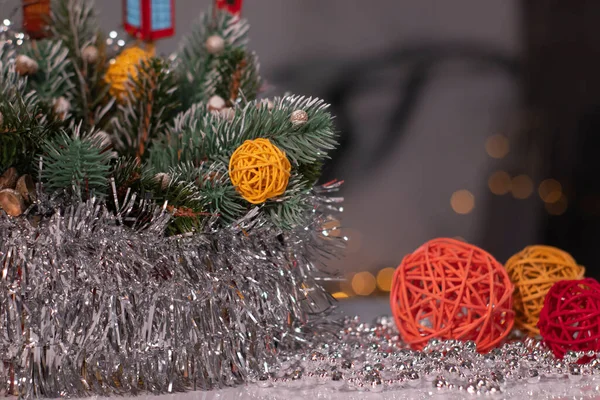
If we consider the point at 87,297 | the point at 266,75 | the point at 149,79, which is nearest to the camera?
the point at 87,297

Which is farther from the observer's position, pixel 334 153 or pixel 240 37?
pixel 334 153

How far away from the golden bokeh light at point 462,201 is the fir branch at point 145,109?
2.75 ft

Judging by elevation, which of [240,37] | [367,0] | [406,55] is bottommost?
[240,37]

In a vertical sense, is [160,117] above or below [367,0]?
below

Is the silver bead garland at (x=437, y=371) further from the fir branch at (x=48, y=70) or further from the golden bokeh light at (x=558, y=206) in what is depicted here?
the golden bokeh light at (x=558, y=206)

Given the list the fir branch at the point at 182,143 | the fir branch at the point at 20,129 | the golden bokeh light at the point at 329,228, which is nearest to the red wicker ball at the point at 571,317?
the golden bokeh light at the point at 329,228

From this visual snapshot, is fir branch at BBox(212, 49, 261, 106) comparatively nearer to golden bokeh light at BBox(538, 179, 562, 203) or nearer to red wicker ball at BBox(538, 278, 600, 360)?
red wicker ball at BBox(538, 278, 600, 360)

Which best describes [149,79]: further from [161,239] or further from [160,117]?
[161,239]

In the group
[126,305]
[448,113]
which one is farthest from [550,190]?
[126,305]

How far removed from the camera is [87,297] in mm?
518

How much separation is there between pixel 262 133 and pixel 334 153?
2.58ft

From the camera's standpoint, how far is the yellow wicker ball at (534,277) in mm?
674

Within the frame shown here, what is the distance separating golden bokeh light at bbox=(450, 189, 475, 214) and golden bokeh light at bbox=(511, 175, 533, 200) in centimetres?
10

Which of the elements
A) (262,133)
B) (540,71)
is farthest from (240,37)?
(540,71)
